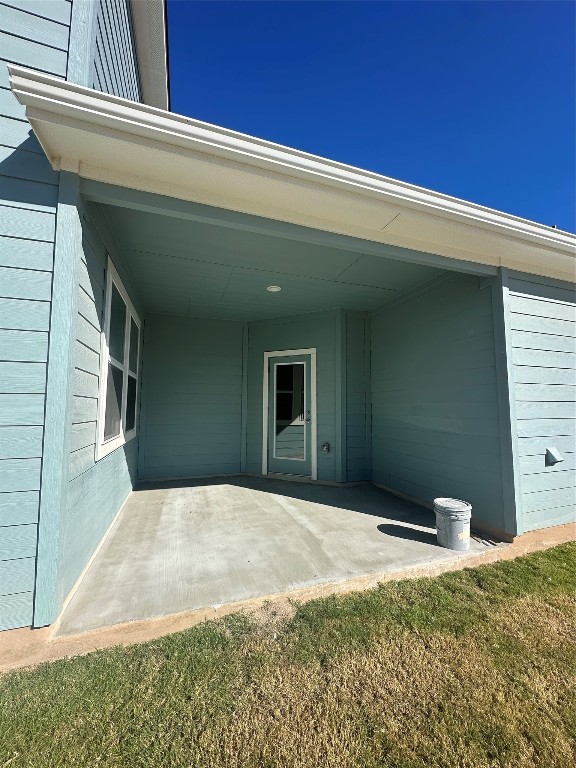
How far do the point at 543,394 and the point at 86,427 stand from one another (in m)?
4.15

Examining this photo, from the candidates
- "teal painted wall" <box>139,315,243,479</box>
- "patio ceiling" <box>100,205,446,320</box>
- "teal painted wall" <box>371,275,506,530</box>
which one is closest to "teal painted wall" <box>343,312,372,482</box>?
"teal painted wall" <box>371,275,506,530</box>

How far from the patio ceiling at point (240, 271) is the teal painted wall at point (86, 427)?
16.2 inches

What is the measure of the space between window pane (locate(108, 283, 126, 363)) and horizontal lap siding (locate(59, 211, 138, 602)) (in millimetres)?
384

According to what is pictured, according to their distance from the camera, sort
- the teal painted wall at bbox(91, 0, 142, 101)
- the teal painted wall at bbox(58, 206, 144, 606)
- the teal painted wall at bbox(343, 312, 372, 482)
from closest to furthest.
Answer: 1. the teal painted wall at bbox(58, 206, 144, 606)
2. the teal painted wall at bbox(91, 0, 142, 101)
3. the teal painted wall at bbox(343, 312, 372, 482)

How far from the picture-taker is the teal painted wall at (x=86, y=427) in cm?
196

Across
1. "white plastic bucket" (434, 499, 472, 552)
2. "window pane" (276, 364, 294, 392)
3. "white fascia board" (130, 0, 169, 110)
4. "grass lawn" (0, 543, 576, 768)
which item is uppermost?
"white fascia board" (130, 0, 169, 110)

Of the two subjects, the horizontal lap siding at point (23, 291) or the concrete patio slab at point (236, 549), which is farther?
the concrete patio slab at point (236, 549)

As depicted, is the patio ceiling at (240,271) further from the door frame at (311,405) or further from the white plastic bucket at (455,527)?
the white plastic bucket at (455,527)

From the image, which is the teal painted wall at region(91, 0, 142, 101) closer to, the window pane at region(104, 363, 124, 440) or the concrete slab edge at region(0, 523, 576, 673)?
the window pane at region(104, 363, 124, 440)

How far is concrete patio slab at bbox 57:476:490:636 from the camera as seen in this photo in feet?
6.71

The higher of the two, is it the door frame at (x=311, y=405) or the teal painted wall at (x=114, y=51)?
the teal painted wall at (x=114, y=51)

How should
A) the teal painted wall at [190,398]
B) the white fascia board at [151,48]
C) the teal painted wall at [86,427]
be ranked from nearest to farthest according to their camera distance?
1. the teal painted wall at [86,427]
2. the white fascia board at [151,48]
3. the teal painted wall at [190,398]

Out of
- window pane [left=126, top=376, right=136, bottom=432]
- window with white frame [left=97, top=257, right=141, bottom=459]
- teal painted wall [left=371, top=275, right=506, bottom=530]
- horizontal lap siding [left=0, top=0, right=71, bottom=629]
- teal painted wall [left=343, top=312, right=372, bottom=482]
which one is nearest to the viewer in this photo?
horizontal lap siding [left=0, top=0, right=71, bottom=629]

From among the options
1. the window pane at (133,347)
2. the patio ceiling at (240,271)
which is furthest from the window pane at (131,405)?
the patio ceiling at (240,271)
